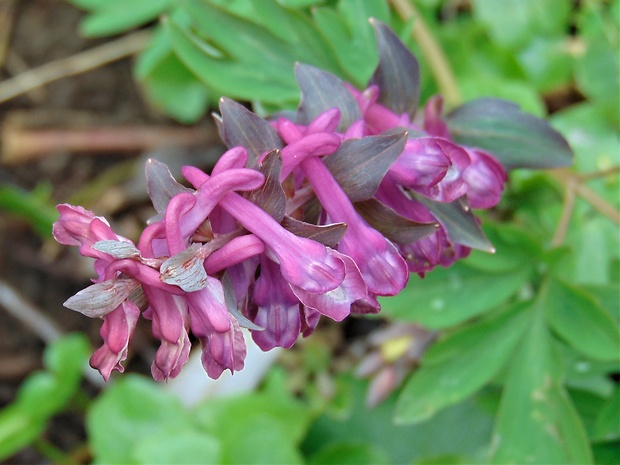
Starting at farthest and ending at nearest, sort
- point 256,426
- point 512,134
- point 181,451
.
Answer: point 256,426 < point 181,451 < point 512,134

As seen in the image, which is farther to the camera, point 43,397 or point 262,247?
point 43,397

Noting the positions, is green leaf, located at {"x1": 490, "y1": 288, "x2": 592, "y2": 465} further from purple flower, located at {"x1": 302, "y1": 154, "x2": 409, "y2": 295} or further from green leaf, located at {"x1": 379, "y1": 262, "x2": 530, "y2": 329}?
purple flower, located at {"x1": 302, "y1": 154, "x2": 409, "y2": 295}

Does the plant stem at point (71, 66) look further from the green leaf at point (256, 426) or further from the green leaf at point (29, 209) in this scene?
the green leaf at point (256, 426)

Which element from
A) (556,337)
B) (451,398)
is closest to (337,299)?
(451,398)

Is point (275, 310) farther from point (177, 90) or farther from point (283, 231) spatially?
point (177, 90)

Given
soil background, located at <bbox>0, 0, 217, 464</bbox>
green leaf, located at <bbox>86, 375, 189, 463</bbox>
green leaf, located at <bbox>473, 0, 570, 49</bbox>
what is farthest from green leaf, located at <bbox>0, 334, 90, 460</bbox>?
green leaf, located at <bbox>473, 0, 570, 49</bbox>

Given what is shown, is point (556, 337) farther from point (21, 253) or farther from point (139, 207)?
point (21, 253)

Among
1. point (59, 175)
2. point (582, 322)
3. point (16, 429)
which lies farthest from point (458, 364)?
point (59, 175)
